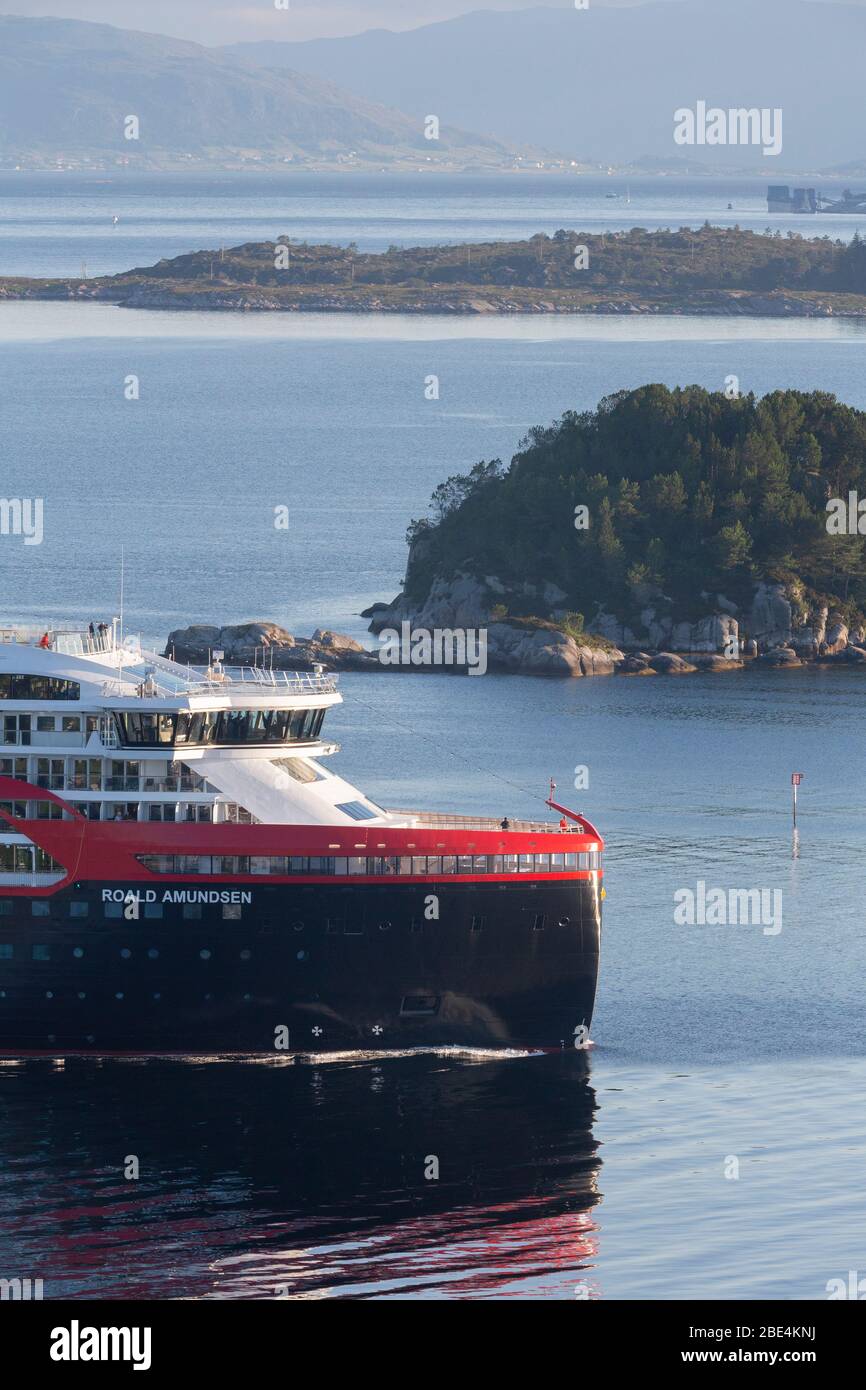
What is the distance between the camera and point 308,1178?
51312mm

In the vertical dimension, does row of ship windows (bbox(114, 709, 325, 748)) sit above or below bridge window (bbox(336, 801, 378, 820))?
above

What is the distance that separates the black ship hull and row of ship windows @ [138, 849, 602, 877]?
1.10 feet

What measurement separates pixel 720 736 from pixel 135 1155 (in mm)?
50517

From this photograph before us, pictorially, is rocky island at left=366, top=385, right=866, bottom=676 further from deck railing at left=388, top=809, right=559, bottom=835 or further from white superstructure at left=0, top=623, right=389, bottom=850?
white superstructure at left=0, top=623, right=389, bottom=850

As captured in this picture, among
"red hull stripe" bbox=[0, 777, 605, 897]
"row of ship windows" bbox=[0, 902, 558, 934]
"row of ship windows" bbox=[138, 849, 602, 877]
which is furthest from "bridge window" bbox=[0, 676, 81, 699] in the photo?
"row of ship windows" bbox=[0, 902, 558, 934]

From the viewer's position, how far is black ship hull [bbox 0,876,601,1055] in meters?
56.2

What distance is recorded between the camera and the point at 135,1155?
52000 mm

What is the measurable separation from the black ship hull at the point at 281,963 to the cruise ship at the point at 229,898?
43mm

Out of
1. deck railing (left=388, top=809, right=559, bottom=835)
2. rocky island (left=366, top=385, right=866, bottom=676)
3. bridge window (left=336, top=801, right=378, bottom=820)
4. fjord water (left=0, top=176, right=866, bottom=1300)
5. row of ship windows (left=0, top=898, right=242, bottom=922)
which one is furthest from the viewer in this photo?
rocky island (left=366, top=385, right=866, bottom=676)

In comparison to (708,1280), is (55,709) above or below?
above

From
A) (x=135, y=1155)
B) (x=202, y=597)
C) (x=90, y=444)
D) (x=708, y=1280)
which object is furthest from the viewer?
(x=90, y=444)

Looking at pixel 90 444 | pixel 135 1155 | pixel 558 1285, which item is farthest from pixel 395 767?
pixel 90 444

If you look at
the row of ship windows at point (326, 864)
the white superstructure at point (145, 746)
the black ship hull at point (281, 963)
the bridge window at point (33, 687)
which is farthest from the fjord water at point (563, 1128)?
the bridge window at point (33, 687)
